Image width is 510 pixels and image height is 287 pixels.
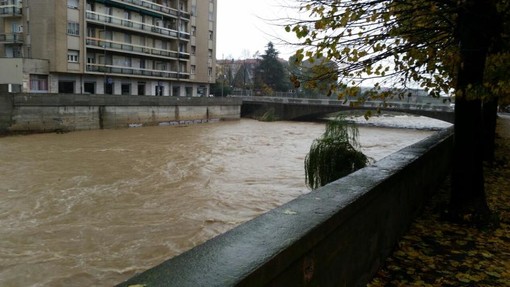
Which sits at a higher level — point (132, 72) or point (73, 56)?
point (73, 56)

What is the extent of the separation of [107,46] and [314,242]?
48.9 meters

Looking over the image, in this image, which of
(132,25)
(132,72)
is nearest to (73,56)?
(132,72)

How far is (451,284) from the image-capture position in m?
3.79

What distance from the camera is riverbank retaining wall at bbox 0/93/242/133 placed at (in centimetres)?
2895

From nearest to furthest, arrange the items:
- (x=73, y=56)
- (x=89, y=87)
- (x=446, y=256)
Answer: (x=446, y=256), (x=73, y=56), (x=89, y=87)

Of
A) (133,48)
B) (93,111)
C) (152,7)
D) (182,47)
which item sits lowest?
(93,111)

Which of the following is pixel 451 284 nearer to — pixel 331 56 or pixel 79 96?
pixel 331 56

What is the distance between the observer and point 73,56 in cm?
4394

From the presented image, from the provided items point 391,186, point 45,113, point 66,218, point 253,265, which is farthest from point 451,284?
point 45,113

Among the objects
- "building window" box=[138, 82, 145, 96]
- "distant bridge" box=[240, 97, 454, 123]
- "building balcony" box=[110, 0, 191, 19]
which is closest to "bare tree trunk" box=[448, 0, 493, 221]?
"distant bridge" box=[240, 97, 454, 123]

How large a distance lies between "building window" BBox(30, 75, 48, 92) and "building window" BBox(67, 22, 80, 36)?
208 inches

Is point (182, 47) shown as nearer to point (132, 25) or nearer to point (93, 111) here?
point (132, 25)

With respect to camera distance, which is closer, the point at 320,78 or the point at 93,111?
the point at 320,78

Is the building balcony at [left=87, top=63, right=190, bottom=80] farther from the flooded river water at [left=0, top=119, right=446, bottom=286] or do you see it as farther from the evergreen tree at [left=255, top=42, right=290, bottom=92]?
the flooded river water at [left=0, top=119, right=446, bottom=286]
